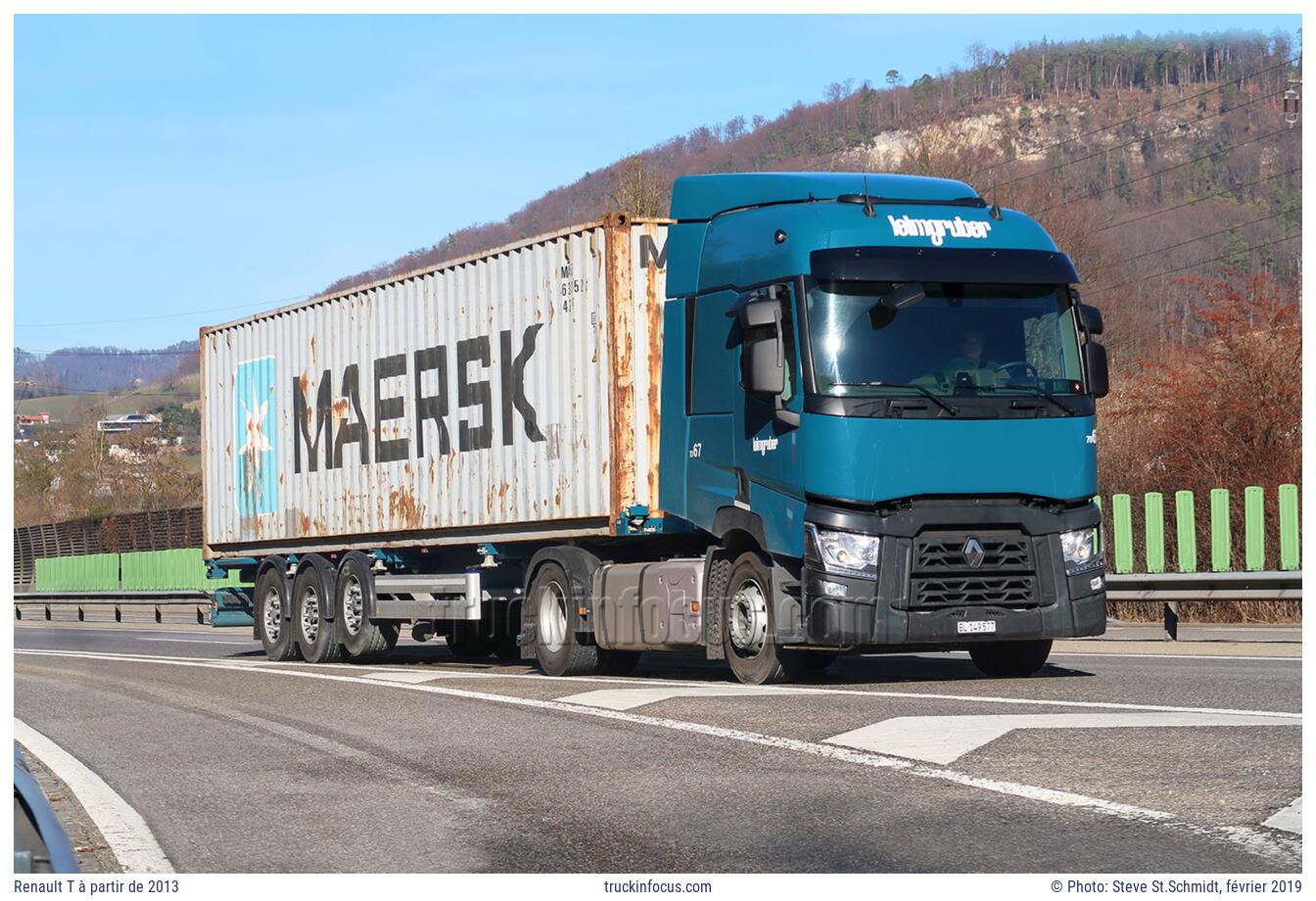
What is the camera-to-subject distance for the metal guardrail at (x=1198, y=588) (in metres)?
17.2

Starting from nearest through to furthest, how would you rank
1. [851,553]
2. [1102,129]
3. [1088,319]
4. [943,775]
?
[943,775] → [851,553] → [1088,319] → [1102,129]

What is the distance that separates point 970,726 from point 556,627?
6.29 meters

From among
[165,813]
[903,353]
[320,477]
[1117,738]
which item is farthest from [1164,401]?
[165,813]

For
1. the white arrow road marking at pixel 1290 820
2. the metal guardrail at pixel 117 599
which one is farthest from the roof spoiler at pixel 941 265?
the metal guardrail at pixel 117 599

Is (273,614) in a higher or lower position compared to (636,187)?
lower

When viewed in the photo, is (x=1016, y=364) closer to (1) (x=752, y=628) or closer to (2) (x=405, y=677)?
(1) (x=752, y=628)

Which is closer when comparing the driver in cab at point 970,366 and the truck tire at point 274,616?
the driver in cab at point 970,366

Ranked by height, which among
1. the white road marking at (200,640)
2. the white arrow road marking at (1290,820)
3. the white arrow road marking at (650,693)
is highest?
the white arrow road marking at (1290,820)

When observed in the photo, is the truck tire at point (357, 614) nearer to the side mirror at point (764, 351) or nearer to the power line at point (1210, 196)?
the side mirror at point (764, 351)

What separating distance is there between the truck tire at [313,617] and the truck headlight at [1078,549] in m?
9.14

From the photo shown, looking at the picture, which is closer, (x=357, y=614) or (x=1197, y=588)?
(x=1197, y=588)

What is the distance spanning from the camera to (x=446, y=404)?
17.5 meters

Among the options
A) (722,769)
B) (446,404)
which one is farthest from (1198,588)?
(722,769)
